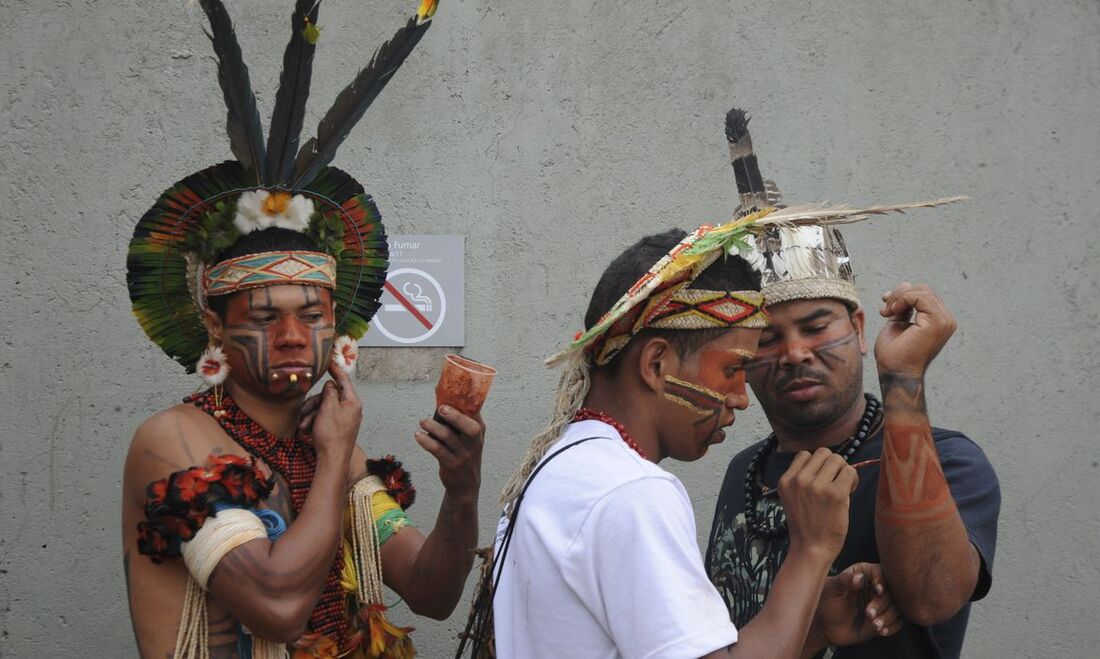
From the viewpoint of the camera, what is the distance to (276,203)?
3062 mm

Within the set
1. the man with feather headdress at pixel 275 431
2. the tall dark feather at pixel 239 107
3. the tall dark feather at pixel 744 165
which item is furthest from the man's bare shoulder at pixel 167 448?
the tall dark feather at pixel 744 165

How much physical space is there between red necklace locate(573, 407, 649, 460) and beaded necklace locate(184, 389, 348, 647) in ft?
3.47

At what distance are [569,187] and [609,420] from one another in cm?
249

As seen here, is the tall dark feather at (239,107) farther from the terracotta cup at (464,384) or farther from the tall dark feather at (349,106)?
the terracotta cup at (464,384)

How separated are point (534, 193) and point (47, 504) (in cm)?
232

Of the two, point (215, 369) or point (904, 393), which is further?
point (215, 369)

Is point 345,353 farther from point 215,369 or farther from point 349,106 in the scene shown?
point 349,106

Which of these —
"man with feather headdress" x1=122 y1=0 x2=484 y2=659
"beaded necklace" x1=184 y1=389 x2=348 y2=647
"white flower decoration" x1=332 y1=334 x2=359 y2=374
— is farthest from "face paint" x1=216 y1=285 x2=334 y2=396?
"white flower decoration" x1=332 y1=334 x2=359 y2=374

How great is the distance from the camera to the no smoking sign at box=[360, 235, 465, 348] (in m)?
4.37

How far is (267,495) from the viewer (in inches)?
110

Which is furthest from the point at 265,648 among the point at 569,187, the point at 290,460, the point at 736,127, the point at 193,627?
the point at 569,187

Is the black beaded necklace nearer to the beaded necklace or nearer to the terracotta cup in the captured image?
the terracotta cup

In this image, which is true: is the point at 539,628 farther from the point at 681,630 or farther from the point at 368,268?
the point at 368,268

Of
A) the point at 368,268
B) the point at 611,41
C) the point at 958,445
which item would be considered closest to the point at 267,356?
the point at 368,268
